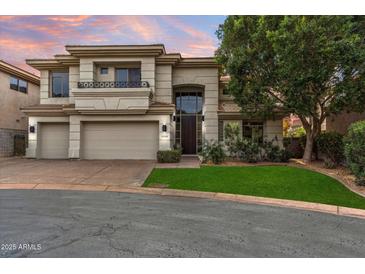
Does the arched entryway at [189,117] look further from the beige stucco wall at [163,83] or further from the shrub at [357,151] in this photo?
the shrub at [357,151]

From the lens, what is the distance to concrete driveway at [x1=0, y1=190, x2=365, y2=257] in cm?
438

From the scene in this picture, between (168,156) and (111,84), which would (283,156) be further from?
(111,84)

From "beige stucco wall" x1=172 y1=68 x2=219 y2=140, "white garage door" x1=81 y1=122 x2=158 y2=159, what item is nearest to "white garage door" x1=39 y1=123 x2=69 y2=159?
"white garage door" x1=81 y1=122 x2=158 y2=159

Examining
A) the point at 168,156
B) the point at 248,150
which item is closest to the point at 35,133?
the point at 168,156

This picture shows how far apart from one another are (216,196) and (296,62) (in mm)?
6946

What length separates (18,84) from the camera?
69.1ft

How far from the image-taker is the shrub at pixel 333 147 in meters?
13.2

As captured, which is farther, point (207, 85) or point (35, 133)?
point (207, 85)

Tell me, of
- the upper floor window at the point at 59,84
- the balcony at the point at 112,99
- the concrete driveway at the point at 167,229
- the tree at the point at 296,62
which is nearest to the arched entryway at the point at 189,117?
the balcony at the point at 112,99

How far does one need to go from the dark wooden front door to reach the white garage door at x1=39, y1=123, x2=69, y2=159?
7811mm

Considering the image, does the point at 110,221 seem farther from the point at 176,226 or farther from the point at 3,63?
the point at 3,63

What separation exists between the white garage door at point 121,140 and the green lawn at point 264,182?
15.8 ft

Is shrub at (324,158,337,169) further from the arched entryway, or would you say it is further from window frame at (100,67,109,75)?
window frame at (100,67,109,75)
